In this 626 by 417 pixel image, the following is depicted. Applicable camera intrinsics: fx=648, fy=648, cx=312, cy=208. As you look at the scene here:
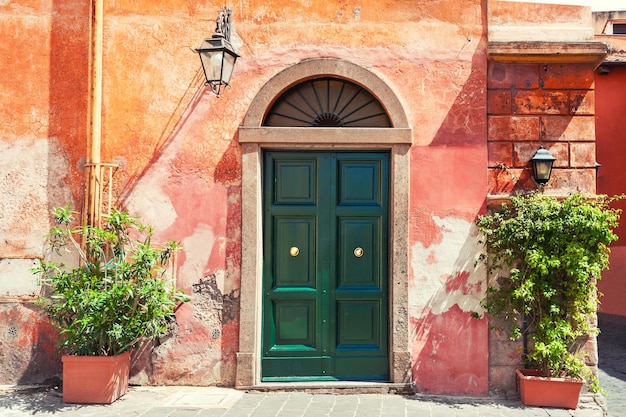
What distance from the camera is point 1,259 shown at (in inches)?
258

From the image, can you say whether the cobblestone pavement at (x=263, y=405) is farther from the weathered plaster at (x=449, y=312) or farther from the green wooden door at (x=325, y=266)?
the green wooden door at (x=325, y=266)

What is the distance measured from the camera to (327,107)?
6.66m

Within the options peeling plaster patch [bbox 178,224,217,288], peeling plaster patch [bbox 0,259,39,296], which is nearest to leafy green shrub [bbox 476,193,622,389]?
peeling plaster patch [bbox 178,224,217,288]

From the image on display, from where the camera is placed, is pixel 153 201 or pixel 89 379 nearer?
pixel 89 379

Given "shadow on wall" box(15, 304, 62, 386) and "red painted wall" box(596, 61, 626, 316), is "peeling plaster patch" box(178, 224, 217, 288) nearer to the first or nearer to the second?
"shadow on wall" box(15, 304, 62, 386)

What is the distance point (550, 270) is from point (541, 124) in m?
1.47

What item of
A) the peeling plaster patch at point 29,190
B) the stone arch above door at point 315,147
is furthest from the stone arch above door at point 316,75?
the peeling plaster patch at point 29,190

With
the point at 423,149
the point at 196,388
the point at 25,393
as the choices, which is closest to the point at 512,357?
the point at 423,149

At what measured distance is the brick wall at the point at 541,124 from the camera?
646cm

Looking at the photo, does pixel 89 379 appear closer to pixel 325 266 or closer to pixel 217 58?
pixel 325 266

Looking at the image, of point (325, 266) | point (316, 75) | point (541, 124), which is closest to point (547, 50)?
point (541, 124)

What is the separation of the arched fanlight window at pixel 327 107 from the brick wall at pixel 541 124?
118cm

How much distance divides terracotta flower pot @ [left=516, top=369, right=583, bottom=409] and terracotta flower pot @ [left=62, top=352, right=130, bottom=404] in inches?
150

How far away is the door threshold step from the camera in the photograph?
20.6 feet
